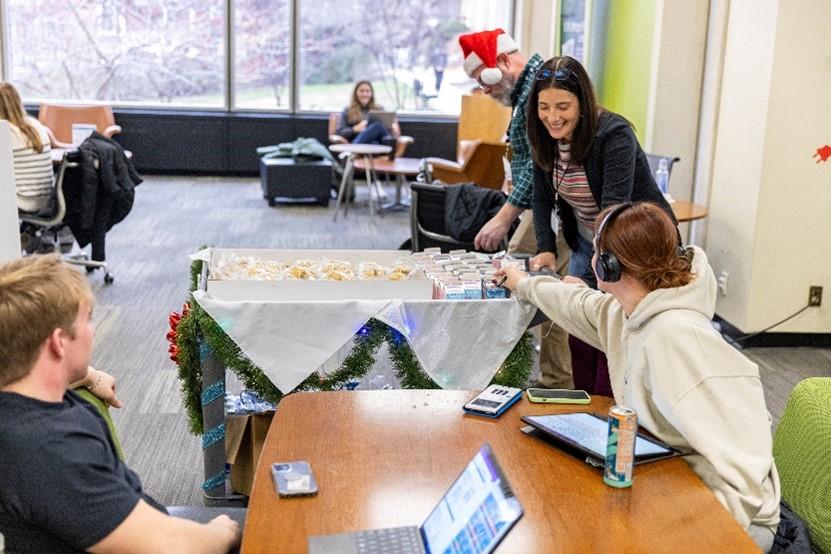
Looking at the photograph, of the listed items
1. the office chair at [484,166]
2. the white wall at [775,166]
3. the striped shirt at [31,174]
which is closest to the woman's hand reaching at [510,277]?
the white wall at [775,166]

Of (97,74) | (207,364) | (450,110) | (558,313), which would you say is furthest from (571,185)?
(97,74)

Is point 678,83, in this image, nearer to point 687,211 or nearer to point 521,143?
point 687,211

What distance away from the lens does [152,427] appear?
4.05m

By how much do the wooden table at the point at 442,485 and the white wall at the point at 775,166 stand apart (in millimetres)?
3169

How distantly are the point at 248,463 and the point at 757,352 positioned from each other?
3041 mm

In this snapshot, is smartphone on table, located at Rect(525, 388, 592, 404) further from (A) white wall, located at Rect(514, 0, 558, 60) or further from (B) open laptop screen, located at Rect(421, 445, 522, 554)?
(A) white wall, located at Rect(514, 0, 558, 60)

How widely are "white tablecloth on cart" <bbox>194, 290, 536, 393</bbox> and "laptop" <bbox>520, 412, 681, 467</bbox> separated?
0.82 metres

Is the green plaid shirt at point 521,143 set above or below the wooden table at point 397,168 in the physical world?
above

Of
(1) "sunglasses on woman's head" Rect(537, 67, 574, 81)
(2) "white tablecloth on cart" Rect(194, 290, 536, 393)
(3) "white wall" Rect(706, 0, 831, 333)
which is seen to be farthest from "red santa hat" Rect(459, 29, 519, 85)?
(3) "white wall" Rect(706, 0, 831, 333)

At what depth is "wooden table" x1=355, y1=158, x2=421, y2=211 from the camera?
29.4 feet

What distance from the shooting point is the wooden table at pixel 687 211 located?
514cm

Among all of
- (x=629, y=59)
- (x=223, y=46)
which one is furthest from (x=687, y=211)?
(x=223, y=46)

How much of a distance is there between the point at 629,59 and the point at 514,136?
3286mm

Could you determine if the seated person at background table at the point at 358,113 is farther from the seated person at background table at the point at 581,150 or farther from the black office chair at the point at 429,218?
the seated person at background table at the point at 581,150
